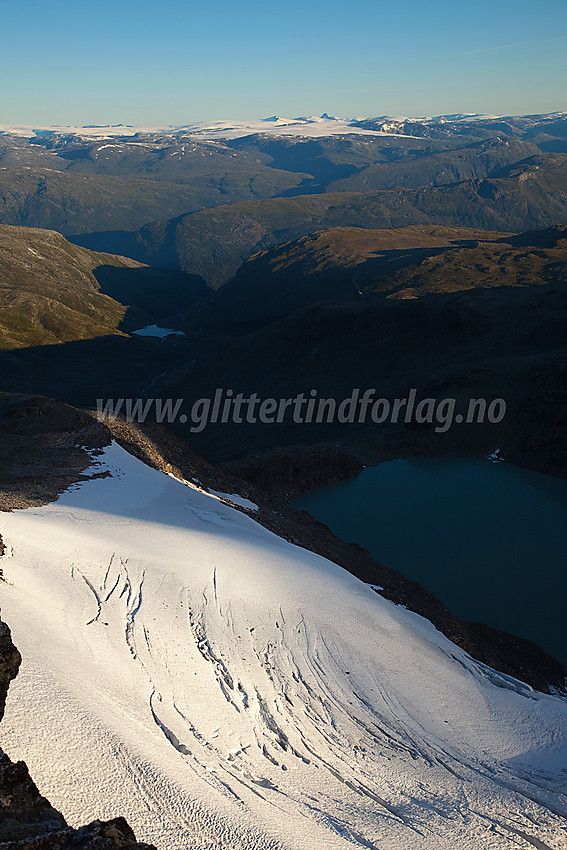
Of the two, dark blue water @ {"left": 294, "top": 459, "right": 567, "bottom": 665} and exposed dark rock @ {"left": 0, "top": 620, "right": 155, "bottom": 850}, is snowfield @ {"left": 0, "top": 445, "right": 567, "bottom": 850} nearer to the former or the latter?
exposed dark rock @ {"left": 0, "top": 620, "right": 155, "bottom": 850}

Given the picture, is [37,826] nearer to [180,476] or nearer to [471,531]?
[180,476]

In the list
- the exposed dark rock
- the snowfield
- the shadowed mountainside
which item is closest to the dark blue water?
the shadowed mountainside

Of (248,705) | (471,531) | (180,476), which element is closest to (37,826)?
(248,705)

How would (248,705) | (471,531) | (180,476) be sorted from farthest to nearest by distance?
(471,531) < (180,476) < (248,705)

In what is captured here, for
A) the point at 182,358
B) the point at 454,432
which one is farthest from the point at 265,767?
the point at 182,358

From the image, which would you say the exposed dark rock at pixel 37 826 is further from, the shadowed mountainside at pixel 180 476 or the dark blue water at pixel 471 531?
the dark blue water at pixel 471 531
